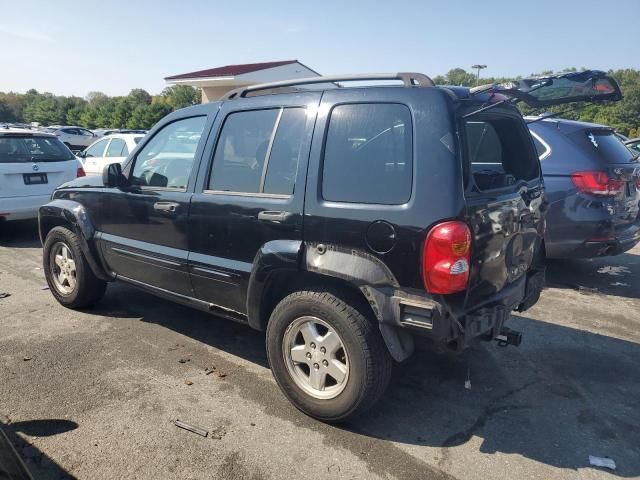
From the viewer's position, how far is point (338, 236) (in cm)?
288

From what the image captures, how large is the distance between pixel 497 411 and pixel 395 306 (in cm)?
123

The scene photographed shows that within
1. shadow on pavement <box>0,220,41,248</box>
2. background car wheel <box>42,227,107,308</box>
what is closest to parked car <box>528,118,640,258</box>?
background car wheel <box>42,227,107,308</box>

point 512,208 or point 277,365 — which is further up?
point 512,208

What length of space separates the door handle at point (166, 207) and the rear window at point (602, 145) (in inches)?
174

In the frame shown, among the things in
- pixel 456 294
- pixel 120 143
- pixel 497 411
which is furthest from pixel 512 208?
pixel 120 143

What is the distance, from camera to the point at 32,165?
7.51m

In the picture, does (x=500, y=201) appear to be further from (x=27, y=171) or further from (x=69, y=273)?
(x=27, y=171)

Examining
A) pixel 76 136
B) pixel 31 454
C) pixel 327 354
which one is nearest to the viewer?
pixel 31 454

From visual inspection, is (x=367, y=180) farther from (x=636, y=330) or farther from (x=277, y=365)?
(x=636, y=330)

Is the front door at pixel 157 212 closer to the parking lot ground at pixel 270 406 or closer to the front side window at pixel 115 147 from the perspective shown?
the parking lot ground at pixel 270 406

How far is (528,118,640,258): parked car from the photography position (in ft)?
17.7

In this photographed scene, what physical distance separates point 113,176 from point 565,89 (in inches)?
139

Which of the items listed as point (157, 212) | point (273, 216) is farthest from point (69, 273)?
point (273, 216)

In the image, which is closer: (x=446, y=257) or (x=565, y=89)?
(x=446, y=257)
